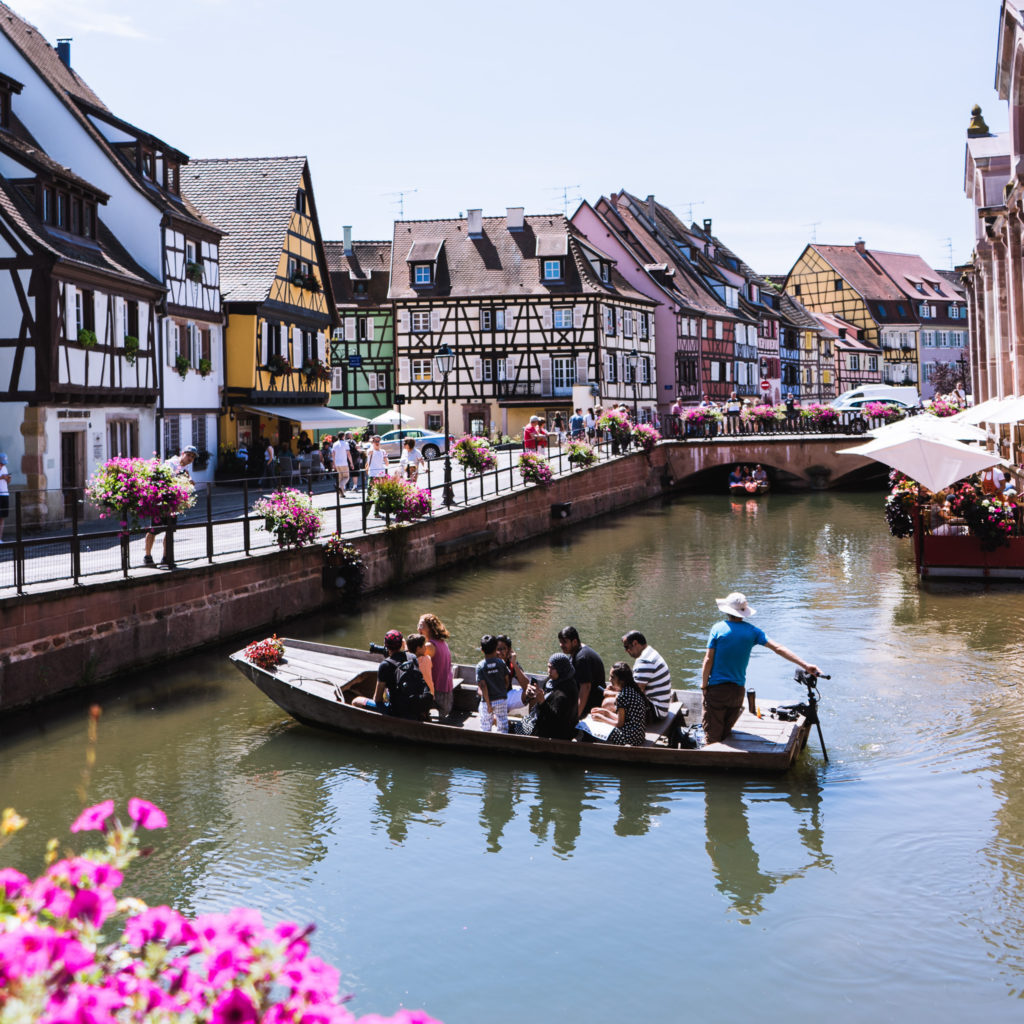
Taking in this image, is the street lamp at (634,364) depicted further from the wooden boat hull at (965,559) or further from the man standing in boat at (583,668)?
the man standing in boat at (583,668)

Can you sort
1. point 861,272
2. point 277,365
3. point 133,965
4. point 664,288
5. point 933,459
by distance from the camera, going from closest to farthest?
1. point 133,965
2. point 933,459
3. point 277,365
4. point 664,288
5. point 861,272

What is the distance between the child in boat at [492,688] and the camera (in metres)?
13.4

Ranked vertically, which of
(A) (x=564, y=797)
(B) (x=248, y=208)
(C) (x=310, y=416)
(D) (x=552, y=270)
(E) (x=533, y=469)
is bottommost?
(A) (x=564, y=797)

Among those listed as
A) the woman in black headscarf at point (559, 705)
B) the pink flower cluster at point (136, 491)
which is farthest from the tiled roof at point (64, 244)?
the woman in black headscarf at point (559, 705)

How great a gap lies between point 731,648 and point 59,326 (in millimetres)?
18467

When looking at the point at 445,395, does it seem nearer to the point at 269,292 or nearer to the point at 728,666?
the point at 269,292

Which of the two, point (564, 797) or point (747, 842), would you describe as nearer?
point (747, 842)

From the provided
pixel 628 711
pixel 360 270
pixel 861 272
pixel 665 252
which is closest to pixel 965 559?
pixel 628 711

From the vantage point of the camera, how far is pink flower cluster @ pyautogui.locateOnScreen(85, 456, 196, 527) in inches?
732

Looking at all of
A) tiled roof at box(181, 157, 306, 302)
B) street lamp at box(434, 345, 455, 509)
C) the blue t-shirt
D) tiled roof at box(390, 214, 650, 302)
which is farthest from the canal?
tiled roof at box(390, 214, 650, 302)

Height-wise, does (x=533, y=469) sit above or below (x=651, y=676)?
above

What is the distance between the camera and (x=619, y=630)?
21.8 m

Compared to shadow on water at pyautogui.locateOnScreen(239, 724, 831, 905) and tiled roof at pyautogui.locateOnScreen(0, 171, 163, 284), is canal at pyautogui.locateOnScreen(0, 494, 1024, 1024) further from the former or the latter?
tiled roof at pyautogui.locateOnScreen(0, 171, 163, 284)

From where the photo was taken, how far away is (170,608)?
18.8m
